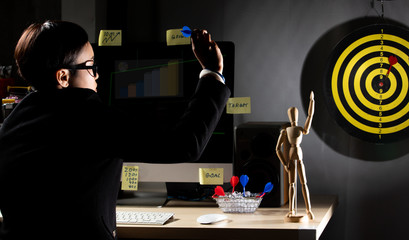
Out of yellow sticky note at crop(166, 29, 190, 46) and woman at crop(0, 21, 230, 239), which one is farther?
yellow sticky note at crop(166, 29, 190, 46)

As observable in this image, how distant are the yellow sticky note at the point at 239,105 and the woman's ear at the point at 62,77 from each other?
0.95 metres

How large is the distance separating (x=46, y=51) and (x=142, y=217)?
0.75 metres

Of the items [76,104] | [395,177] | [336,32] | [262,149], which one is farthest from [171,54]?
[395,177]

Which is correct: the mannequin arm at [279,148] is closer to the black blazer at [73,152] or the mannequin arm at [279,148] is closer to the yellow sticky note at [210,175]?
the yellow sticky note at [210,175]

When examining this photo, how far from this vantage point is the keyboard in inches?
63.8

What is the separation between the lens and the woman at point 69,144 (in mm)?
1007

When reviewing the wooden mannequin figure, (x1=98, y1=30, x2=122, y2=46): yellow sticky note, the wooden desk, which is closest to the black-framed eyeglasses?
the wooden desk

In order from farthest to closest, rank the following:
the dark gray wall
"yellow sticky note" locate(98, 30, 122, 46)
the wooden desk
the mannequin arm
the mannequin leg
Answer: the dark gray wall, "yellow sticky note" locate(98, 30, 122, 46), the mannequin arm, the mannequin leg, the wooden desk

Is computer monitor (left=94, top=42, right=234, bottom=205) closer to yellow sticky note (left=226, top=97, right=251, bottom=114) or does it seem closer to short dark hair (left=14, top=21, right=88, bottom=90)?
yellow sticky note (left=226, top=97, right=251, bottom=114)

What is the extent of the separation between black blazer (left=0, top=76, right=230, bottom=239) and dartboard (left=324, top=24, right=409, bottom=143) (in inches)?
55.5

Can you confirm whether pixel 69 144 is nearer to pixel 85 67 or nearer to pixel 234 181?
pixel 85 67

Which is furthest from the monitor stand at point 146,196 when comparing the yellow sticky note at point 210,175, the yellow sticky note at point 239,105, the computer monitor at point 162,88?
the yellow sticky note at point 239,105

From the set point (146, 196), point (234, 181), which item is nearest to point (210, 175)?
point (234, 181)

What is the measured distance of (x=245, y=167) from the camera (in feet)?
6.40
